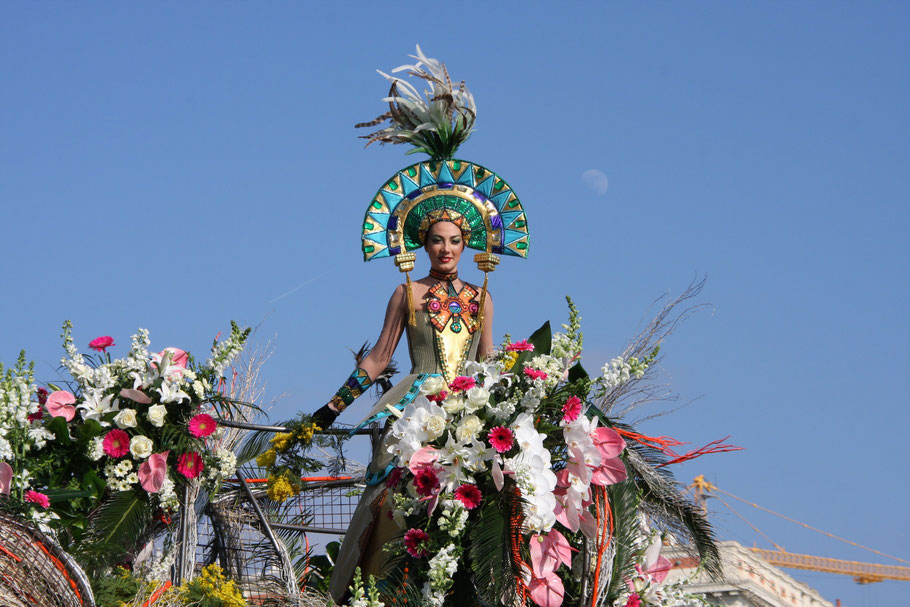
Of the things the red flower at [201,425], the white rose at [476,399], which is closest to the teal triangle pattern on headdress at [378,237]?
the red flower at [201,425]

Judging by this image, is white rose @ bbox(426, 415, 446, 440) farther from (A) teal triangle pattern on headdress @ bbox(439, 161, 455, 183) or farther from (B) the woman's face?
(A) teal triangle pattern on headdress @ bbox(439, 161, 455, 183)

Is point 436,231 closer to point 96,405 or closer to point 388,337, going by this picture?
point 388,337

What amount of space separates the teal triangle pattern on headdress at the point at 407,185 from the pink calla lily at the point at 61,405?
2910 millimetres

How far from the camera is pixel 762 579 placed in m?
17.9

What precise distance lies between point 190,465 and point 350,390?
51.1 inches

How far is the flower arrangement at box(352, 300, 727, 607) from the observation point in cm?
627

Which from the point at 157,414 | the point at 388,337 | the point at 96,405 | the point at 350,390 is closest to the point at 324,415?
the point at 350,390

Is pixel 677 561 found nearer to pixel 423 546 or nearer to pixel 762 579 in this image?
pixel 423 546

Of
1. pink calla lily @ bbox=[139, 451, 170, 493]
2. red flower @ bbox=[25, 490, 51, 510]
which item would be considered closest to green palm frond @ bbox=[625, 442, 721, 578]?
Result: pink calla lily @ bbox=[139, 451, 170, 493]

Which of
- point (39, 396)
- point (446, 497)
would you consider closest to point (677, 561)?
point (446, 497)

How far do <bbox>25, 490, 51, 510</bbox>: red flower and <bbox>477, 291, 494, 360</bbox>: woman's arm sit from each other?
3.26 meters

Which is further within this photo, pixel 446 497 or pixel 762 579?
pixel 762 579

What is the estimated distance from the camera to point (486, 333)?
852cm

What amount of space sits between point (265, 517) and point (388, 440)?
94.9 inches
